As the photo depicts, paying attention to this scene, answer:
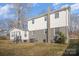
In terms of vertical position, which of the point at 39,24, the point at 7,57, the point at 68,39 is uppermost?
the point at 39,24

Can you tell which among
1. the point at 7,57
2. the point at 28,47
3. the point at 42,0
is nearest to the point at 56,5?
the point at 42,0

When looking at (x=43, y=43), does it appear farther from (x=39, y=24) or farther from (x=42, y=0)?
(x=42, y=0)

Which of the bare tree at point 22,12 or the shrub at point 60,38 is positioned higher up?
the bare tree at point 22,12

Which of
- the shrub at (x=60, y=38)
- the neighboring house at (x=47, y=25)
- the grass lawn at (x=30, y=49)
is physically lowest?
the grass lawn at (x=30, y=49)

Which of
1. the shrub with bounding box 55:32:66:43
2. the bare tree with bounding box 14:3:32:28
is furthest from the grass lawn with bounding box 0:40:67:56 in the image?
the bare tree with bounding box 14:3:32:28

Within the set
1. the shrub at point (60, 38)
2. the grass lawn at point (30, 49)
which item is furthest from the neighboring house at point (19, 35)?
the shrub at point (60, 38)

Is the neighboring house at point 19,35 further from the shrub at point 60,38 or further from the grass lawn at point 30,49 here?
the shrub at point 60,38

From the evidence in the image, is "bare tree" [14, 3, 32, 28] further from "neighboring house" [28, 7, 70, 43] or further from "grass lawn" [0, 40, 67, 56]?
"grass lawn" [0, 40, 67, 56]
